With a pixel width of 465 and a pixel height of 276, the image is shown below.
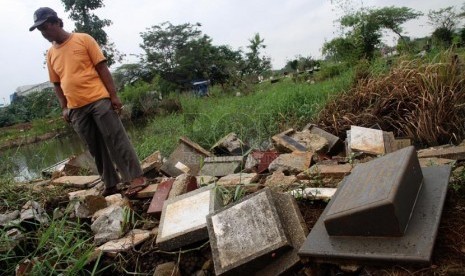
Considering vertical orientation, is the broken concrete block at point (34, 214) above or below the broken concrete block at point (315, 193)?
above

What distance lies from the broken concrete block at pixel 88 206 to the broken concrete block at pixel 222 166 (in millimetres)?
985

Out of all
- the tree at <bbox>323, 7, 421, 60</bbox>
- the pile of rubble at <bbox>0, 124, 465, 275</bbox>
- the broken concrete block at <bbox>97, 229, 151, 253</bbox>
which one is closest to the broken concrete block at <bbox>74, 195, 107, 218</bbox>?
the pile of rubble at <bbox>0, 124, 465, 275</bbox>

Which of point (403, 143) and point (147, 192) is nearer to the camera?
point (147, 192)

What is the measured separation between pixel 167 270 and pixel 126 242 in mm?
370

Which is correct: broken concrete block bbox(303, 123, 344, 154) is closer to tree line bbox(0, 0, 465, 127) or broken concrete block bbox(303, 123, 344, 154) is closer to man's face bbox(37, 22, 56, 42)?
man's face bbox(37, 22, 56, 42)

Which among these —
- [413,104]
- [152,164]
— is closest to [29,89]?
[152,164]

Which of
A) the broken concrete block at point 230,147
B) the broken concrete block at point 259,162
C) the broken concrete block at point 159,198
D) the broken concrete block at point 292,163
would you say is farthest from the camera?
the broken concrete block at point 230,147

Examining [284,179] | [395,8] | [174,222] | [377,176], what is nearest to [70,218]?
[174,222]

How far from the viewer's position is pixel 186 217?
1853mm

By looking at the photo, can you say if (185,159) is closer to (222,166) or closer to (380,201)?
(222,166)

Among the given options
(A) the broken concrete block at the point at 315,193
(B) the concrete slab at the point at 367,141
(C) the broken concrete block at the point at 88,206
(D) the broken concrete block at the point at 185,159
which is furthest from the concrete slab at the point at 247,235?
(D) the broken concrete block at the point at 185,159

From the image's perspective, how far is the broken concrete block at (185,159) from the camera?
349cm

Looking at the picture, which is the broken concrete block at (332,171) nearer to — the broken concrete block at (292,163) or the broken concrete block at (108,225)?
the broken concrete block at (292,163)

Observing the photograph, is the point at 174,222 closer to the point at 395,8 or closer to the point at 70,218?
the point at 70,218
